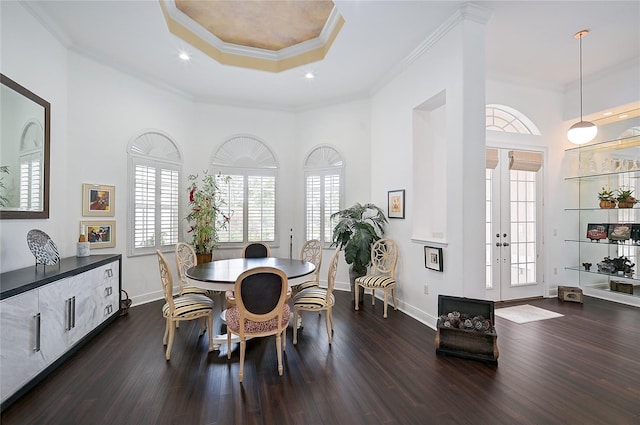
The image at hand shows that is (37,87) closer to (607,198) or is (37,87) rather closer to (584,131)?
(584,131)

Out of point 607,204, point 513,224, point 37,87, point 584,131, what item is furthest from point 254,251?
point 607,204

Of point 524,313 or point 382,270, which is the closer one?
point 524,313

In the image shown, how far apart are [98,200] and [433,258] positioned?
185 inches

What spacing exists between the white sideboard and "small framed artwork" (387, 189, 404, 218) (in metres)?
4.02

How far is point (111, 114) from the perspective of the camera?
175 inches

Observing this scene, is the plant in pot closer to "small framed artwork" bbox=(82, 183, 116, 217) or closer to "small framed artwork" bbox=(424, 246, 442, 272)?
"small framed artwork" bbox=(424, 246, 442, 272)

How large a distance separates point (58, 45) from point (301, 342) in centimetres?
469

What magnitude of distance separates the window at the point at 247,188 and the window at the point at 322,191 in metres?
0.71

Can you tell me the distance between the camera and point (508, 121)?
203 inches

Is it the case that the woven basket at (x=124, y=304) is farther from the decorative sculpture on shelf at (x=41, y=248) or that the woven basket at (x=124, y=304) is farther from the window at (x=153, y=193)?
the decorative sculpture on shelf at (x=41, y=248)

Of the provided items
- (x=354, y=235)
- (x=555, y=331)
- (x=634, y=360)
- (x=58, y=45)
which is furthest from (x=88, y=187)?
(x=634, y=360)

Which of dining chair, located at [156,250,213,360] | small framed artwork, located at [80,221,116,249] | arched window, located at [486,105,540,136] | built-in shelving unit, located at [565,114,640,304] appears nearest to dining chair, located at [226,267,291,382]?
dining chair, located at [156,250,213,360]

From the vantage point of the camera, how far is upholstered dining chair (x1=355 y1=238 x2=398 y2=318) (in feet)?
14.2

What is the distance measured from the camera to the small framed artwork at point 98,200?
4121 millimetres
